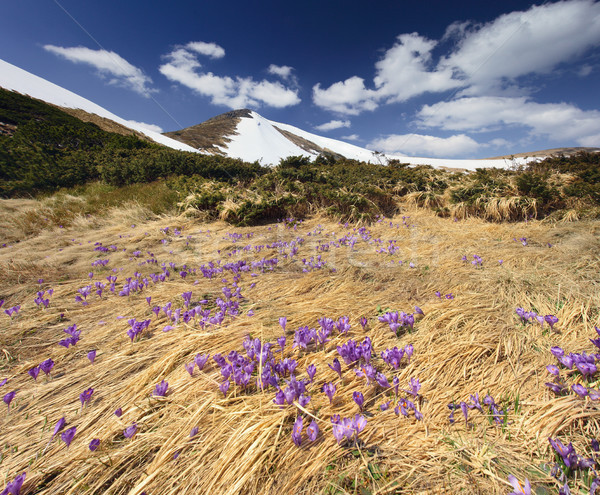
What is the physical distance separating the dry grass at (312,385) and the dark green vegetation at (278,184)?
1.51 metres

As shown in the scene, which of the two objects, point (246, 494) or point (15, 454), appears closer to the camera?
point (246, 494)

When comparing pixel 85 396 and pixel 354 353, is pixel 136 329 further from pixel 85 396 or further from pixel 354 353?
pixel 354 353

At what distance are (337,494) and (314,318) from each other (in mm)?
1237

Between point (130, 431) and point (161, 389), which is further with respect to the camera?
point (161, 389)

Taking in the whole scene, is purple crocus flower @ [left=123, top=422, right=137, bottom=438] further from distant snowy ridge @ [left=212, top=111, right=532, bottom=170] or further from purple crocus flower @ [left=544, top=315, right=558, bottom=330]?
distant snowy ridge @ [left=212, top=111, right=532, bottom=170]

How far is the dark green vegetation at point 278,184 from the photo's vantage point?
176 inches

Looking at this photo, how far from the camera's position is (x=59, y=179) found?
898 cm

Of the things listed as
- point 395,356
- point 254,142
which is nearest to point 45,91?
point 254,142

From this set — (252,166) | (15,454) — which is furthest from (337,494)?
(252,166)

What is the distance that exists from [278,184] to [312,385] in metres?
6.13

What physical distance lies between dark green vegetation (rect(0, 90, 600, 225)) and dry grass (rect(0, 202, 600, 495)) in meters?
1.51

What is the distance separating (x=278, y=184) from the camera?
693 cm

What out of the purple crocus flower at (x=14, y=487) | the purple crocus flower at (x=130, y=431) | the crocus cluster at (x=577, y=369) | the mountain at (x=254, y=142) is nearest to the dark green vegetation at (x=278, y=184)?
the crocus cluster at (x=577, y=369)

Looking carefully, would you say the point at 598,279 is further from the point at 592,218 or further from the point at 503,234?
the point at 592,218
